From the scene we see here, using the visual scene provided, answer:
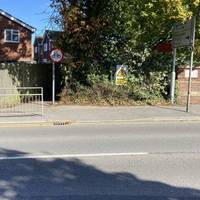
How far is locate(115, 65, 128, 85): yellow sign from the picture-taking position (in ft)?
72.7

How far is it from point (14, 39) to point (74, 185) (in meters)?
39.0

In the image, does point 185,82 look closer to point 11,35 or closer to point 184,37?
point 184,37

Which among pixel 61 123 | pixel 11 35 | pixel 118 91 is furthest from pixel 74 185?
pixel 11 35

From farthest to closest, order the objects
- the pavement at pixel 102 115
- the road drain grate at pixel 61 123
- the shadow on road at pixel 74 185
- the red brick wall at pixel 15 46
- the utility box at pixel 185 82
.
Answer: the red brick wall at pixel 15 46 → the utility box at pixel 185 82 → the pavement at pixel 102 115 → the road drain grate at pixel 61 123 → the shadow on road at pixel 74 185

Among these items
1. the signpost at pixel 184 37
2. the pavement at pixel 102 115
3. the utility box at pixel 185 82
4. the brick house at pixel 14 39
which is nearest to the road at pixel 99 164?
the pavement at pixel 102 115

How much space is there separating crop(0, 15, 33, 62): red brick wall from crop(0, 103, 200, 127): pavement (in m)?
24.8

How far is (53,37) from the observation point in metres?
22.9

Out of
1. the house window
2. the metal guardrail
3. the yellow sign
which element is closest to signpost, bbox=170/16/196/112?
the yellow sign

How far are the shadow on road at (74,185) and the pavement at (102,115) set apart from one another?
273 inches

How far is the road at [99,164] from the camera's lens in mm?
6934

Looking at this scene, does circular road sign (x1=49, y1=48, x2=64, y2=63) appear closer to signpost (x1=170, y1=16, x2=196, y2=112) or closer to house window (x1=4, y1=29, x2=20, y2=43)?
signpost (x1=170, y1=16, x2=196, y2=112)

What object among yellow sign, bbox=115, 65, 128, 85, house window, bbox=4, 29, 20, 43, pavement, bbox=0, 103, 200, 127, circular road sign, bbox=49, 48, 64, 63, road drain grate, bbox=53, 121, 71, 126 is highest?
house window, bbox=4, 29, 20, 43

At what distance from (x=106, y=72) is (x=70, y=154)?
12813 mm

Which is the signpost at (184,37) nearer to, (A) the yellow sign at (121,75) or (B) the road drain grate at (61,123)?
(A) the yellow sign at (121,75)
